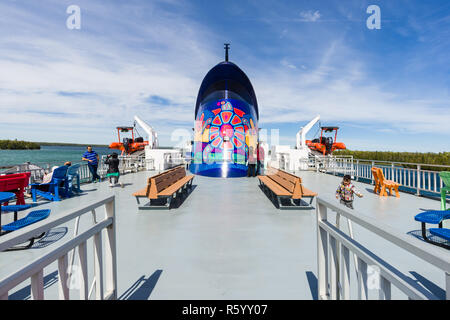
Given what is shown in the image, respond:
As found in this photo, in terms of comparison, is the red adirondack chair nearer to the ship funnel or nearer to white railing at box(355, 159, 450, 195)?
white railing at box(355, 159, 450, 195)

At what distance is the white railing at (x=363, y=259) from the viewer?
3.62 feet

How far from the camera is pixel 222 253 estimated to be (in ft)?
12.0

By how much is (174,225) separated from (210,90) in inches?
470

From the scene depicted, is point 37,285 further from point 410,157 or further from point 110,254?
point 410,157

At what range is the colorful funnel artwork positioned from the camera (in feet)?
40.2

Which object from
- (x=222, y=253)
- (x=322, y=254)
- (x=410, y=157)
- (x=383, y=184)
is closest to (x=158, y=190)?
(x=222, y=253)

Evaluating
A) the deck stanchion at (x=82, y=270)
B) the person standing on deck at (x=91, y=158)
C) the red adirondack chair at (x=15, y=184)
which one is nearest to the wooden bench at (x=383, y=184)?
the deck stanchion at (x=82, y=270)

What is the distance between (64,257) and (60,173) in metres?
6.94

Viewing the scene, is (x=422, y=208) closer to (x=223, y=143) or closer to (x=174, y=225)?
(x=174, y=225)

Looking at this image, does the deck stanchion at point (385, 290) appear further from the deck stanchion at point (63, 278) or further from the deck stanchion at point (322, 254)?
the deck stanchion at point (63, 278)

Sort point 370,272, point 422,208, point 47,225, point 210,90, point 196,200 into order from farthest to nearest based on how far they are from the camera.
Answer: point 210,90
point 196,200
point 422,208
point 370,272
point 47,225

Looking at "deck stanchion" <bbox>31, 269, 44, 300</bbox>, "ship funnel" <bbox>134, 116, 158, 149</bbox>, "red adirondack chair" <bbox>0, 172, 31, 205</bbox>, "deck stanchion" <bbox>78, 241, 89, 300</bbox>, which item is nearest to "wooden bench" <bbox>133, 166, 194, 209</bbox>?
"red adirondack chair" <bbox>0, 172, 31, 205</bbox>

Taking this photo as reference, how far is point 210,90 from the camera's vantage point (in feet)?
50.3
